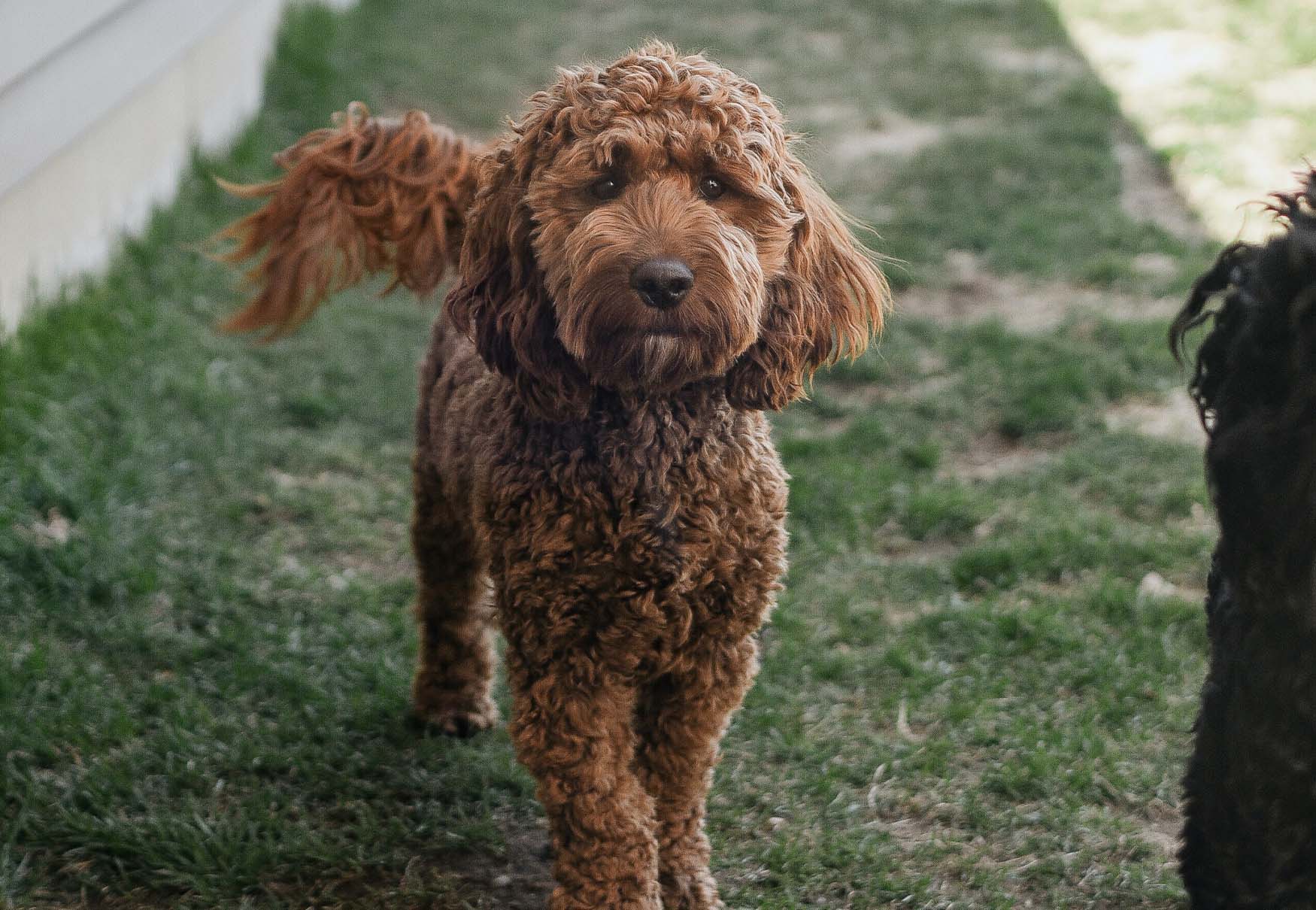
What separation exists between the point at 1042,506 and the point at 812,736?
144 centimetres

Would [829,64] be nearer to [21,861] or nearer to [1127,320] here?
[1127,320]

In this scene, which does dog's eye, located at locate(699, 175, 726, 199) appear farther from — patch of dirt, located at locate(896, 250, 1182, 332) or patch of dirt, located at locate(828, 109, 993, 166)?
patch of dirt, located at locate(828, 109, 993, 166)

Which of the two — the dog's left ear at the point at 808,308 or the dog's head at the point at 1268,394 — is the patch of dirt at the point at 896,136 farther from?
the dog's head at the point at 1268,394

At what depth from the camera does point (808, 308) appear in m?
2.83

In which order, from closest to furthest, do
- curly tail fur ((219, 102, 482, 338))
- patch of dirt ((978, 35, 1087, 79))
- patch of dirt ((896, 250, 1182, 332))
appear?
1. curly tail fur ((219, 102, 482, 338))
2. patch of dirt ((896, 250, 1182, 332))
3. patch of dirt ((978, 35, 1087, 79))

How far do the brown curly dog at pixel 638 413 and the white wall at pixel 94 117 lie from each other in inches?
108

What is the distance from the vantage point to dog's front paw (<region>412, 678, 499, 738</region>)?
3678 millimetres

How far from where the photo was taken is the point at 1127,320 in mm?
5773

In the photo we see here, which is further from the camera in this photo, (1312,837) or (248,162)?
(248,162)

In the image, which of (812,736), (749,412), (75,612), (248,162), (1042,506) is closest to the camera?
(749,412)

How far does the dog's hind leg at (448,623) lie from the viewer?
352 cm

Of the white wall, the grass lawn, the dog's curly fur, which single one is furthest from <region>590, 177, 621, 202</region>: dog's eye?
the white wall

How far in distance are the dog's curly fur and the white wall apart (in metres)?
4.10

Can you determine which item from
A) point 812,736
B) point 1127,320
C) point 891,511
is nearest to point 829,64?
point 1127,320
